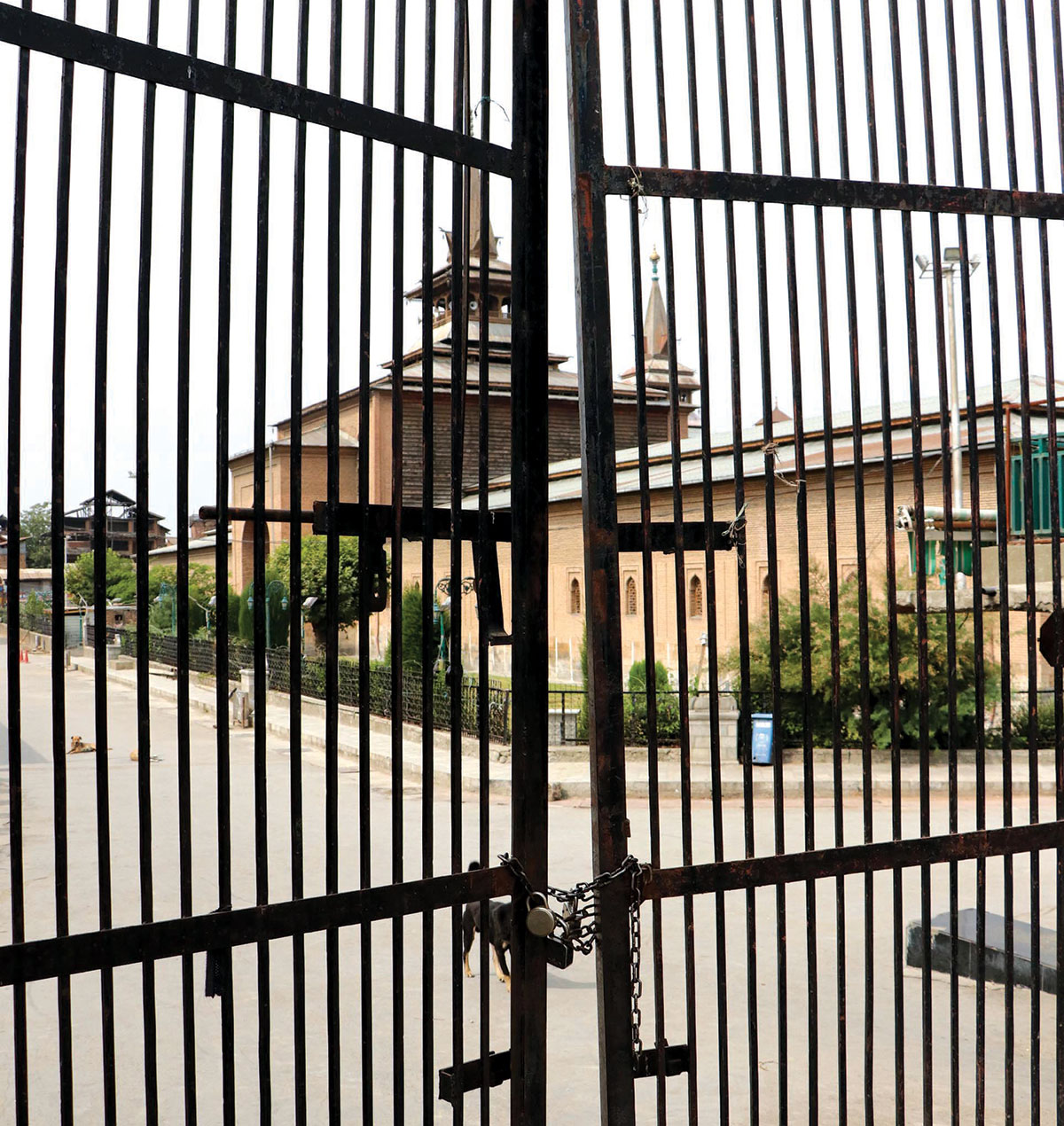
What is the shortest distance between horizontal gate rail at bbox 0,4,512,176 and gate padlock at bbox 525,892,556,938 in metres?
1.59

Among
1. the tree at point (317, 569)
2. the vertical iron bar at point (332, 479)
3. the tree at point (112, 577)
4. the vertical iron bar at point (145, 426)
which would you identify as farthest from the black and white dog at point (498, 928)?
the tree at point (112, 577)

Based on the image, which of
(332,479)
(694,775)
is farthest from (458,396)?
(694,775)

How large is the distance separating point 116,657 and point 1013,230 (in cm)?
2701

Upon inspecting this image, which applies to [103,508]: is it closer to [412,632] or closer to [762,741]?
[762,741]

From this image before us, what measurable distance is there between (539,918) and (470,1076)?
→ 15.9 inches

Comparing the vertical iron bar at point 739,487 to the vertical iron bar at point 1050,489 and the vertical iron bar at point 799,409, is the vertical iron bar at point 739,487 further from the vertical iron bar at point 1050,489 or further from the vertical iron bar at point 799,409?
the vertical iron bar at point 1050,489

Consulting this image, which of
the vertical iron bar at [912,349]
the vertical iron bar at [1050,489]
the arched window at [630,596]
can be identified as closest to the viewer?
the vertical iron bar at [912,349]

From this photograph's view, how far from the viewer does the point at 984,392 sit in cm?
1989

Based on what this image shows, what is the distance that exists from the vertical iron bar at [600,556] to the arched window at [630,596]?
2142cm

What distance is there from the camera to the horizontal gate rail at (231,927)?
1968 mm

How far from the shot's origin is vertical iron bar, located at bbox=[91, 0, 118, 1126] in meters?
2.01

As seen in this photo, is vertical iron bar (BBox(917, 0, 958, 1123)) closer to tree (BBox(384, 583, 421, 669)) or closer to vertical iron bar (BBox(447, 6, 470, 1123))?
vertical iron bar (BBox(447, 6, 470, 1123))

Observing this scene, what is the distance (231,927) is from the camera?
2164 millimetres

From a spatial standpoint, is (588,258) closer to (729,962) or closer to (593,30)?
(593,30)
